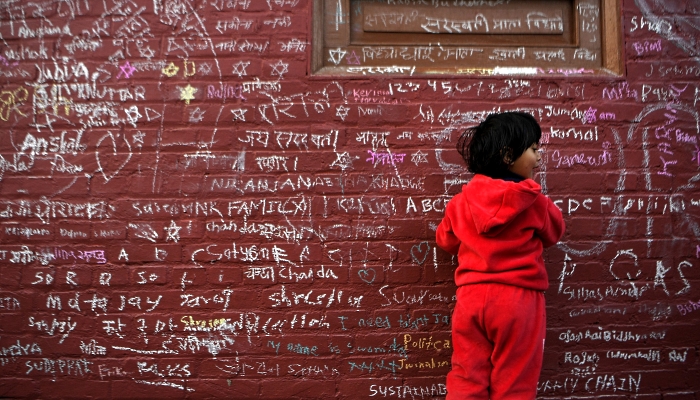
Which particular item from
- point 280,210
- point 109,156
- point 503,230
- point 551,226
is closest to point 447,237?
point 503,230

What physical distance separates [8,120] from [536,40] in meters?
3.31

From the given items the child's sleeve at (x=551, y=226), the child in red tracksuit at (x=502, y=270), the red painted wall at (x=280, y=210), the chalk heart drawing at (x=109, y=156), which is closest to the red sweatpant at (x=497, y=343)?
the child in red tracksuit at (x=502, y=270)

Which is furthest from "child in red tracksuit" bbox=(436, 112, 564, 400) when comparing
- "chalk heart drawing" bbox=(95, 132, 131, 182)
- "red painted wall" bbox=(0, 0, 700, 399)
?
"chalk heart drawing" bbox=(95, 132, 131, 182)

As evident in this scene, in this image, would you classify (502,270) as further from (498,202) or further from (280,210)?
(280,210)

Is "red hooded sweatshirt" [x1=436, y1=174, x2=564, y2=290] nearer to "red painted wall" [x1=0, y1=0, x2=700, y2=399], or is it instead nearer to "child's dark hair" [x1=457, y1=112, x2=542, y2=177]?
"child's dark hair" [x1=457, y1=112, x2=542, y2=177]

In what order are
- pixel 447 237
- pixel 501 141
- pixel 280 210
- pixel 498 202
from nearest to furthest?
pixel 498 202 → pixel 501 141 → pixel 447 237 → pixel 280 210

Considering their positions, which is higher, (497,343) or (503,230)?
(503,230)

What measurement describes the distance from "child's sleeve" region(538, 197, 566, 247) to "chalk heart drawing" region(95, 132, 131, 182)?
240 centimetres

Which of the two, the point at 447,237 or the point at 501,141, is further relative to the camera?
the point at 447,237

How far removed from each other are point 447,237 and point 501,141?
583mm

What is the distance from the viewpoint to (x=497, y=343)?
8.49 ft

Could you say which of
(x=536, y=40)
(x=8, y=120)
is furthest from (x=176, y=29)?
(x=536, y=40)

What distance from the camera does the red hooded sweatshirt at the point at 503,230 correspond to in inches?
Answer: 99.3

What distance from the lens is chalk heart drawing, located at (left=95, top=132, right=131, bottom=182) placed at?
10.8ft
